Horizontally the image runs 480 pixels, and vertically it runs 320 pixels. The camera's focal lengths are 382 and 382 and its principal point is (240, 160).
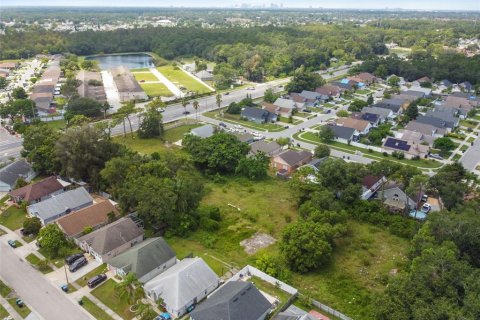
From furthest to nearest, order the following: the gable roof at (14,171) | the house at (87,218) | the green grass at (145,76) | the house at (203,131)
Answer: the green grass at (145,76), the house at (203,131), the gable roof at (14,171), the house at (87,218)

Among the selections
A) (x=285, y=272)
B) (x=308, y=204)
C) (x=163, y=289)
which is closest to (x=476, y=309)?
(x=285, y=272)

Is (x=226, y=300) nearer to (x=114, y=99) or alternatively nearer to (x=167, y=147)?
(x=167, y=147)

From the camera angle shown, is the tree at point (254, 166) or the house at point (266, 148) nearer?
the tree at point (254, 166)

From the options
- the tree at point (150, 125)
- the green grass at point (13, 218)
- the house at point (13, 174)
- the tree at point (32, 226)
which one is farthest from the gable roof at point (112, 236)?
the tree at point (150, 125)

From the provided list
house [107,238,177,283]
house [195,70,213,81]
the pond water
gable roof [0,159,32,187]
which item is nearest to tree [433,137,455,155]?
house [107,238,177,283]

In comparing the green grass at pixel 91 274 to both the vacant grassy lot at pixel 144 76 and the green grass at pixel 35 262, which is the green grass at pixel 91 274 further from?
the vacant grassy lot at pixel 144 76

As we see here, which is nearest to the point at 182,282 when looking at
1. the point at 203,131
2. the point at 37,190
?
the point at 37,190

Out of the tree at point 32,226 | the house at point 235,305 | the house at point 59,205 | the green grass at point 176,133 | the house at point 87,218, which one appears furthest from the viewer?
the green grass at point 176,133
